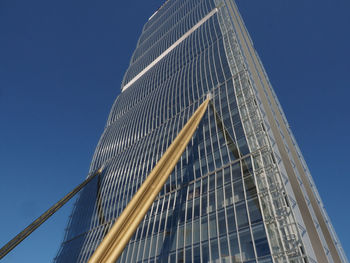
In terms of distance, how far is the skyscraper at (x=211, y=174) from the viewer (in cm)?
2330

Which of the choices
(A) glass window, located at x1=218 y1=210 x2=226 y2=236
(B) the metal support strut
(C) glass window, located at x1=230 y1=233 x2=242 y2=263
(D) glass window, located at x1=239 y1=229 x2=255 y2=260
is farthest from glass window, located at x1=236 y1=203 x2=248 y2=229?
(B) the metal support strut

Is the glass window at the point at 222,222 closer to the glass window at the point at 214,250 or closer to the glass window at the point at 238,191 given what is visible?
the glass window at the point at 214,250

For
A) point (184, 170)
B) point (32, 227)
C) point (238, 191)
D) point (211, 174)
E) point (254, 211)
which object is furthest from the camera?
point (32, 227)

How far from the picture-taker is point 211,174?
32.6 meters

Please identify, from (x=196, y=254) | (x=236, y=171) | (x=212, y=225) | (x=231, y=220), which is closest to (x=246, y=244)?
(x=231, y=220)

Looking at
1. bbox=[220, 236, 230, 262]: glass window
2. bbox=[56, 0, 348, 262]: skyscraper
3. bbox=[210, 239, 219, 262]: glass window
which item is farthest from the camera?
bbox=[56, 0, 348, 262]: skyscraper

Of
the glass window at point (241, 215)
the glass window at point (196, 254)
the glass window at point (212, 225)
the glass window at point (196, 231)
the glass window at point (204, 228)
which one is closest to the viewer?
the glass window at point (241, 215)

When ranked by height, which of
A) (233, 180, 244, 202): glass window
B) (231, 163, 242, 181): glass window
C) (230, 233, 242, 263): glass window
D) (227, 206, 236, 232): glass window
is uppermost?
(231, 163, 242, 181): glass window

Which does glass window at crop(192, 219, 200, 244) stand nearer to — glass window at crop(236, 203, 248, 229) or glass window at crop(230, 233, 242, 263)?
glass window at crop(230, 233, 242, 263)

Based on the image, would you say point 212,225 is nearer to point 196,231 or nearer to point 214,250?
point 196,231

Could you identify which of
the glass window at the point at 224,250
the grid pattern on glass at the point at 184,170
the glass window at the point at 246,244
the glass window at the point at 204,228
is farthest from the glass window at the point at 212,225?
the glass window at the point at 246,244

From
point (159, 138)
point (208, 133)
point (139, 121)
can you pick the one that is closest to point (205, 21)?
point (139, 121)

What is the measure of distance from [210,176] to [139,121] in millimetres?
34457

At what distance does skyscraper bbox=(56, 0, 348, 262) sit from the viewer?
23.3 metres
